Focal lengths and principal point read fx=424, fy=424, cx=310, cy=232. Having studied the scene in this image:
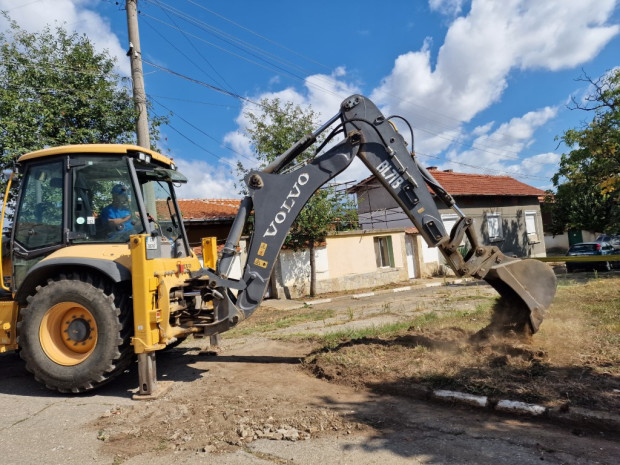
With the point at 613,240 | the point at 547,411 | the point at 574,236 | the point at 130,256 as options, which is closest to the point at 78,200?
the point at 130,256

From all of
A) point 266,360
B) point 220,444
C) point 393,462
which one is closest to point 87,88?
point 266,360

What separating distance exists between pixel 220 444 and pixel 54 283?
2932mm

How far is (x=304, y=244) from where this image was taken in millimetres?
15688

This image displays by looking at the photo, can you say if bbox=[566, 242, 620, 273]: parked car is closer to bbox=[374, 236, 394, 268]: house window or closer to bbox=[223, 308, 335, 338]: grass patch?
bbox=[374, 236, 394, 268]: house window

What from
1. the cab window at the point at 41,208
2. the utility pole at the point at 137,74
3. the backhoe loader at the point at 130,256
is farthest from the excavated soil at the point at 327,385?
the utility pole at the point at 137,74

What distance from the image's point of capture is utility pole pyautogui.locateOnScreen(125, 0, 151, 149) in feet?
33.9

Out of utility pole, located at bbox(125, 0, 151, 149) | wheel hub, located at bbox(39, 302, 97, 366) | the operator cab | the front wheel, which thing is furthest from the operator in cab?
utility pole, located at bbox(125, 0, 151, 149)

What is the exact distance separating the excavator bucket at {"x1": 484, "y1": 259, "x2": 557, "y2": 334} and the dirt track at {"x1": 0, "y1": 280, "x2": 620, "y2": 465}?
1.91m

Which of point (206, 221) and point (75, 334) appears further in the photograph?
point (206, 221)

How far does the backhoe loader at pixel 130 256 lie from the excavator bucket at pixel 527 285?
0.05 feet

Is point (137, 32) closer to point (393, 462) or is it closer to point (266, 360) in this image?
point (266, 360)

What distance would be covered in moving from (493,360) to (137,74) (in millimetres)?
10210

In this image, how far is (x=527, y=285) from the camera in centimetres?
539

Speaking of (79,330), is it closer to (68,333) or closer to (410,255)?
(68,333)
